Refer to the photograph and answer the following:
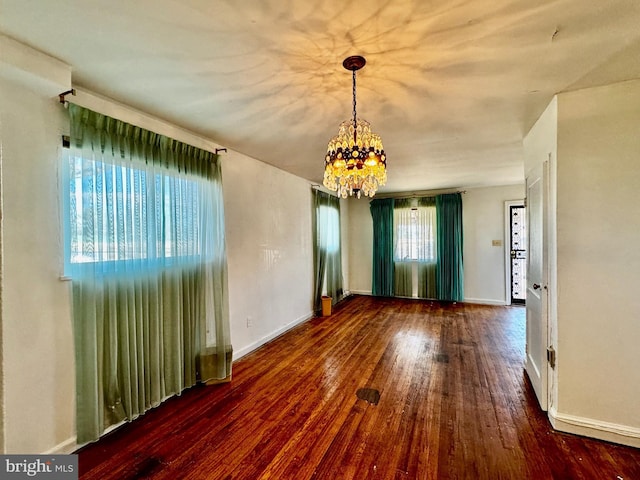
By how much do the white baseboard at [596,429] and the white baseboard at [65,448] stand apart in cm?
336

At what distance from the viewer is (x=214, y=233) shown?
3084mm

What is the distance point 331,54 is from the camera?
1804mm

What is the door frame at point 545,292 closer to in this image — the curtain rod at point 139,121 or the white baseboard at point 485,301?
the curtain rod at point 139,121

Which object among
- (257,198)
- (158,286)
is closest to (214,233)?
(158,286)

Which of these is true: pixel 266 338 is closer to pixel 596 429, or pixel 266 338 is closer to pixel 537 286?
Answer: pixel 537 286

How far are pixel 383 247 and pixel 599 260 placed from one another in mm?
4597

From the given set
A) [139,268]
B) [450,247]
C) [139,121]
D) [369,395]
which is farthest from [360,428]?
[450,247]

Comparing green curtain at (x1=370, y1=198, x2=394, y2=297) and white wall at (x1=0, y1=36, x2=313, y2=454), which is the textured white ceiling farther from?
green curtain at (x1=370, y1=198, x2=394, y2=297)

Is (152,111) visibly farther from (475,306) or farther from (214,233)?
(475,306)

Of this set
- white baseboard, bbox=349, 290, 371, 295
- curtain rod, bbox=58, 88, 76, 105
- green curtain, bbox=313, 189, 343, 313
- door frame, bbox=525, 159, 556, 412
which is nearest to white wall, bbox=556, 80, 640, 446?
door frame, bbox=525, 159, 556, 412

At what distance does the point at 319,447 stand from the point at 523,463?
1.30 m

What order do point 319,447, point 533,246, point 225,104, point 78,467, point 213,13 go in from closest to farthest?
1. point 213,13
2. point 78,467
3. point 319,447
4. point 225,104
5. point 533,246

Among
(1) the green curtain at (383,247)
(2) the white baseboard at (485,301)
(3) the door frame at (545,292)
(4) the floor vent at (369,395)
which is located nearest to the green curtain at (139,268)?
(4) the floor vent at (369,395)

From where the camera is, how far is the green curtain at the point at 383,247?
21.9ft
